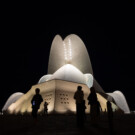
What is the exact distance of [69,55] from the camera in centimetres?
3900

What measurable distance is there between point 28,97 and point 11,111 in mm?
3727

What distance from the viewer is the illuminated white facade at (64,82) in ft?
63.4

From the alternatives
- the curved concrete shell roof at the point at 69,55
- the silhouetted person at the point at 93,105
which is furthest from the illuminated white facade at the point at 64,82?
the silhouetted person at the point at 93,105

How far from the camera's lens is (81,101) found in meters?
6.21

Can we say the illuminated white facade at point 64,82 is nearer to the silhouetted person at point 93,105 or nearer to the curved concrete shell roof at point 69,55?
the curved concrete shell roof at point 69,55

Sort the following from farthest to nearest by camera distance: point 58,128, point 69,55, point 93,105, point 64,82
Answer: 1. point 69,55
2. point 64,82
3. point 93,105
4. point 58,128

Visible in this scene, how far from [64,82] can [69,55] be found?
18.6 meters

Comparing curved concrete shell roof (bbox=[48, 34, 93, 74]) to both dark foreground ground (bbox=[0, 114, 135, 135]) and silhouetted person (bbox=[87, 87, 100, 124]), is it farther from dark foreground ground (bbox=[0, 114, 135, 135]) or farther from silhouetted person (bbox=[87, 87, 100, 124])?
dark foreground ground (bbox=[0, 114, 135, 135])

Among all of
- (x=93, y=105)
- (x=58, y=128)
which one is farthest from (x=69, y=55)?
(x=58, y=128)

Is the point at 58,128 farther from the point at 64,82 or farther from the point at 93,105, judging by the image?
the point at 64,82

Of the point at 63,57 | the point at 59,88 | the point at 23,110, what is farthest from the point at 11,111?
the point at 63,57

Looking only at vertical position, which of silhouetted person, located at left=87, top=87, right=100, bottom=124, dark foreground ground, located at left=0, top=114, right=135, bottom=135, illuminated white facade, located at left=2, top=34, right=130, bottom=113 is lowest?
dark foreground ground, located at left=0, top=114, right=135, bottom=135

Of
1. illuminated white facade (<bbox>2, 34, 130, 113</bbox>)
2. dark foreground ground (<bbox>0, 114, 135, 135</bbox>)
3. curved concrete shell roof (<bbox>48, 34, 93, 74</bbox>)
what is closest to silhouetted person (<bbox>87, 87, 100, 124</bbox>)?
dark foreground ground (<bbox>0, 114, 135, 135</bbox>)

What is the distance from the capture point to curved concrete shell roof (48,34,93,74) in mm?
38531
